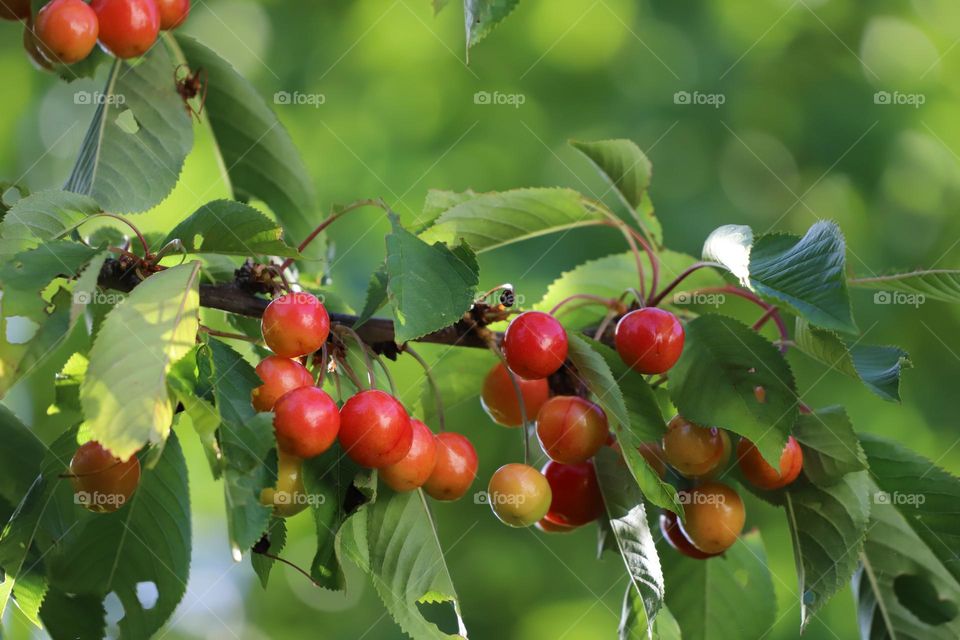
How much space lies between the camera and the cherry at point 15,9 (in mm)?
1698

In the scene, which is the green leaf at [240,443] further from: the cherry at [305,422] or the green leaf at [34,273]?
the green leaf at [34,273]

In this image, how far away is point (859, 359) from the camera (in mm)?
1492

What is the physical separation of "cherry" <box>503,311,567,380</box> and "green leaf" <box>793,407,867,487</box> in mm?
434

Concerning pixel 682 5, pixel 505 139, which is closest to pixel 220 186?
pixel 505 139

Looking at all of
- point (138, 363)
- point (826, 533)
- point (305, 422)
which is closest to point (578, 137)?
point (826, 533)

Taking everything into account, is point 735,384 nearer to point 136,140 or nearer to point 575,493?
point 575,493

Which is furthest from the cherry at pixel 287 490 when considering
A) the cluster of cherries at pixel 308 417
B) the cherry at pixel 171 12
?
the cherry at pixel 171 12

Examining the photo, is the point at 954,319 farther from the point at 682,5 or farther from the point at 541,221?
the point at 541,221

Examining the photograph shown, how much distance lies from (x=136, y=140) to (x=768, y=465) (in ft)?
4.14

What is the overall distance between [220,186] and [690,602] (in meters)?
3.51

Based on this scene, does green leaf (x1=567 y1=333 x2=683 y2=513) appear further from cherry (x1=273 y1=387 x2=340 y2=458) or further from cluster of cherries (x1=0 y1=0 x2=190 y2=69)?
cluster of cherries (x1=0 y1=0 x2=190 y2=69)

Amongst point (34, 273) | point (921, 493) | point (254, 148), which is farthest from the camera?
point (254, 148)
